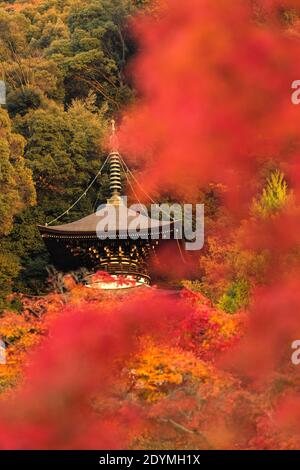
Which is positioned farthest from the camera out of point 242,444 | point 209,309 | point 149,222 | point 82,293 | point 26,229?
point 26,229

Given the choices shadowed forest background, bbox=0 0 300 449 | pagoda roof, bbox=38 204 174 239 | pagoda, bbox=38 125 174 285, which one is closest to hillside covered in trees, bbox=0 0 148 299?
pagoda, bbox=38 125 174 285

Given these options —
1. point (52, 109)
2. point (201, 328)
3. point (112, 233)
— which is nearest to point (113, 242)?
point (112, 233)

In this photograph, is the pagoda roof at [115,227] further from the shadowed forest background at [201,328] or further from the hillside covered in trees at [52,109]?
the hillside covered in trees at [52,109]

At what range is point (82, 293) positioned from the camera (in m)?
10.8

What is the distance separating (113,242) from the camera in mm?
14141

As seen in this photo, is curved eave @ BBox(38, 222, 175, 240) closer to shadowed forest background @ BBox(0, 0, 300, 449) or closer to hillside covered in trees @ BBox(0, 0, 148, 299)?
shadowed forest background @ BBox(0, 0, 300, 449)

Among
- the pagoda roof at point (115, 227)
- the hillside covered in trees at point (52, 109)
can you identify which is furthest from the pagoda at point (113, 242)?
the hillside covered in trees at point (52, 109)

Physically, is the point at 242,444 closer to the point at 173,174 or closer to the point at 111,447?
the point at 111,447

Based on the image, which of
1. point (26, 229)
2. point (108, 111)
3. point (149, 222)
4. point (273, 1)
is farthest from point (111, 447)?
point (108, 111)

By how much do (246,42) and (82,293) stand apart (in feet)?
14.8

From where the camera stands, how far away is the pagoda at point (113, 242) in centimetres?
1398

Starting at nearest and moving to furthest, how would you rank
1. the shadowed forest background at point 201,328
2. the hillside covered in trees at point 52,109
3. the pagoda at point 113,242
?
the shadowed forest background at point 201,328
the pagoda at point 113,242
the hillside covered in trees at point 52,109

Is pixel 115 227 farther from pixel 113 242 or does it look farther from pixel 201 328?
pixel 201 328

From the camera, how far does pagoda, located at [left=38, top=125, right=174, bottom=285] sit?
14.0 meters
